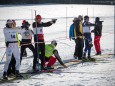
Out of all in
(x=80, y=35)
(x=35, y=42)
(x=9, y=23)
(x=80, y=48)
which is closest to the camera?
(x=9, y=23)

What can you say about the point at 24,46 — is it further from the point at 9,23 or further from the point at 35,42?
the point at 9,23

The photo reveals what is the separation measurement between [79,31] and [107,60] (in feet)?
5.29

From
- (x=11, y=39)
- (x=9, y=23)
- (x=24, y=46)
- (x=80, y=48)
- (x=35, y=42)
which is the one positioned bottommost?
(x=80, y=48)

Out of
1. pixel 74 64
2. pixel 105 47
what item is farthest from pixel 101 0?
pixel 74 64

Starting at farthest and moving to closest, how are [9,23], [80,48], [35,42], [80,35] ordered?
1. [80,48]
2. [80,35]
3. [35,42]
4. [9,23]

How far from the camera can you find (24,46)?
9.49 meters

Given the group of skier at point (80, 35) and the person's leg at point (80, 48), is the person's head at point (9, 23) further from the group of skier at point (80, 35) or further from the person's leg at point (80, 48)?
the person's leg at point (80, 48)

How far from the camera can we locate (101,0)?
253 ft

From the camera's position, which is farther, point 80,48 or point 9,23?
point 80,48

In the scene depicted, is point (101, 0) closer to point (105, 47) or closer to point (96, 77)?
point (105, 47)

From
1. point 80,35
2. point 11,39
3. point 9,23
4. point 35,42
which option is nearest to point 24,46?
point 35,42

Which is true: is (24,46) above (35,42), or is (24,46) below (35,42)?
below

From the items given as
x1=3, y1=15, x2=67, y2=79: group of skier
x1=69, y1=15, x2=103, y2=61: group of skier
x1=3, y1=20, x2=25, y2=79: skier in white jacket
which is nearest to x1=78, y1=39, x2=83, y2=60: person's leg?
x1=69, y1=15, x2=103, y2=61: group of skier

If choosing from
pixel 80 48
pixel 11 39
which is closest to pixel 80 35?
pixel 80 48
